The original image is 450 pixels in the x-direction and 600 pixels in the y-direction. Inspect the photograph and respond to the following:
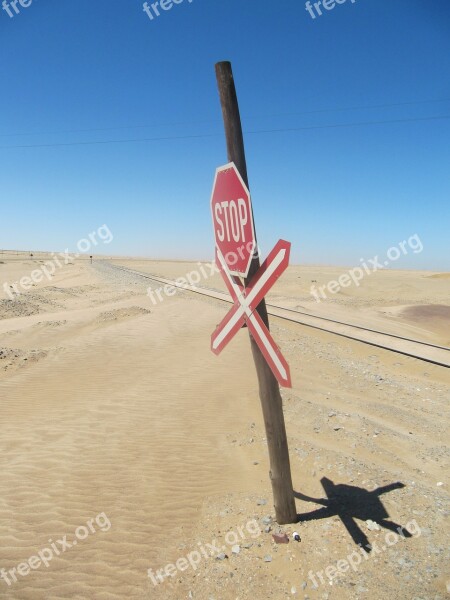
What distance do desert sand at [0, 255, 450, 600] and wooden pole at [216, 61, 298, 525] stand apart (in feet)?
1.27

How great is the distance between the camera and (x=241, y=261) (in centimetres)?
297

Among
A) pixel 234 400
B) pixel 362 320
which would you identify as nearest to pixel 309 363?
pixel 234 400

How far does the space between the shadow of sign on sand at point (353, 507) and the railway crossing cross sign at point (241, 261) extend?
2.25m

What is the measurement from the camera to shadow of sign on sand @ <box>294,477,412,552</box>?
391cm

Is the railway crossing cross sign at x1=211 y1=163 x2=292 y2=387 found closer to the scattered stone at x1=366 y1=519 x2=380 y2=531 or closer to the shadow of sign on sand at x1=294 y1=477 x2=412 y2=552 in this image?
the shadow of sign on sand at x1=294 y1=477 x2=412 y2=552

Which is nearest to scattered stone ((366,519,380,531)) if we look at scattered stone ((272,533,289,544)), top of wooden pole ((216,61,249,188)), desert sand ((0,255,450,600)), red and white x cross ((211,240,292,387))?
desert sand ((0,255,450,600))

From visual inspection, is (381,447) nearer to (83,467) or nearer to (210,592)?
(210,592)

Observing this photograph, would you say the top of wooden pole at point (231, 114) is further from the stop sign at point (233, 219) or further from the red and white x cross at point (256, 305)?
the red and white x cross at point (256, 305)

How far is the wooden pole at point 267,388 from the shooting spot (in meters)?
3.12

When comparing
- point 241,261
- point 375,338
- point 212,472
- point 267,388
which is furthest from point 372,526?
point 375,338

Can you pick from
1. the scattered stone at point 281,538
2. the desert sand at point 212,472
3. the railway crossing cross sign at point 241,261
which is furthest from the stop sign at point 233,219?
the desert sand at point 212,472

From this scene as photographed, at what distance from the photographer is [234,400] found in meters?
7.98

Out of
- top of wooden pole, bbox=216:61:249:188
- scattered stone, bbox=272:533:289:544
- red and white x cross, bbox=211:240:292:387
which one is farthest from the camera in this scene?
scattered stone, bbox=272:533:289:544

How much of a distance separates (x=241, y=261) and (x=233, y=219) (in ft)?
1.11
